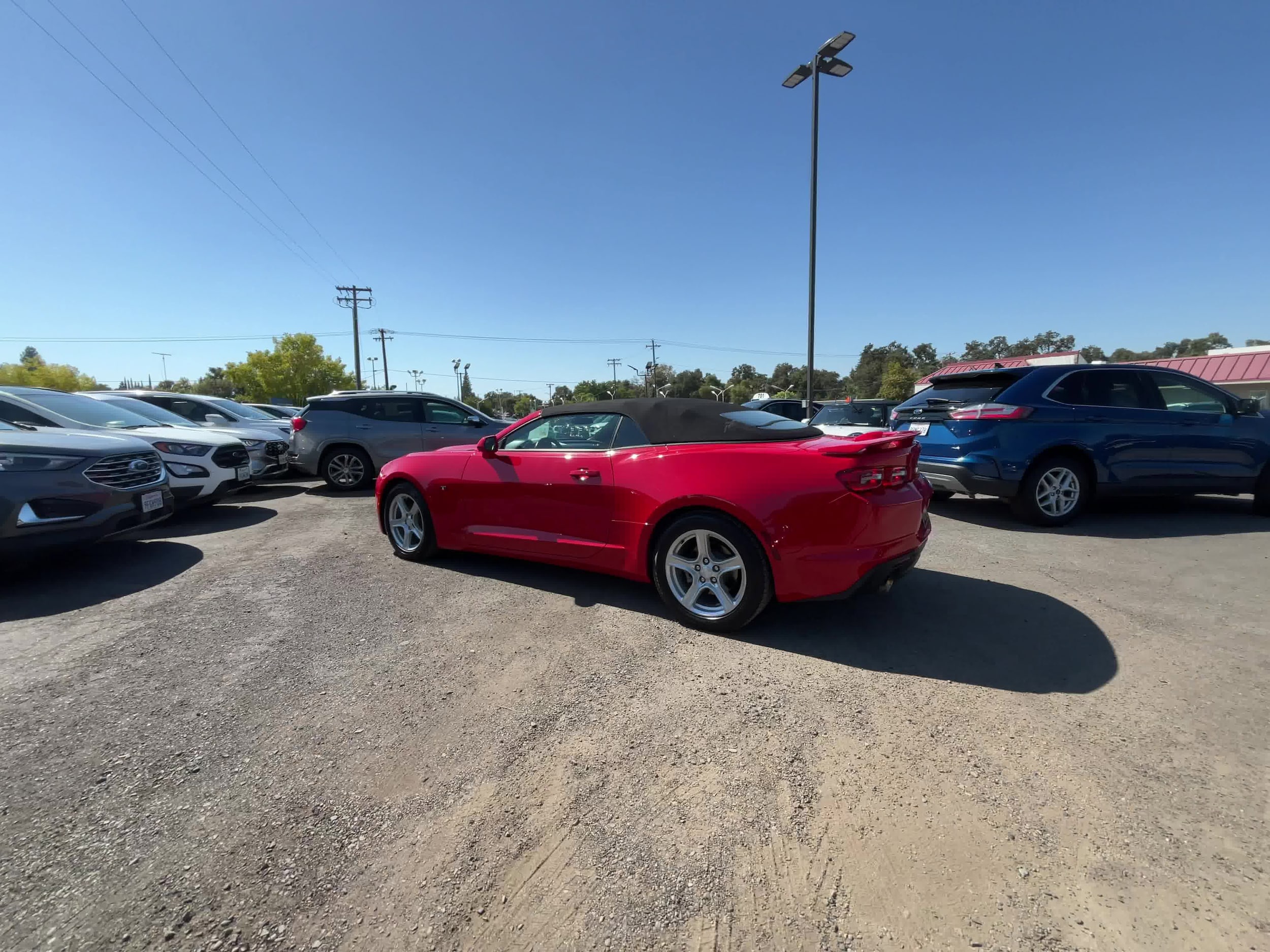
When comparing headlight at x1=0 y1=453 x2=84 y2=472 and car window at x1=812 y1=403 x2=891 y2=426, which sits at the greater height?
car window at x1=812 y1=403 x2=891 y2=426

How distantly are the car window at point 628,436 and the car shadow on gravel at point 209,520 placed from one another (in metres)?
4.70

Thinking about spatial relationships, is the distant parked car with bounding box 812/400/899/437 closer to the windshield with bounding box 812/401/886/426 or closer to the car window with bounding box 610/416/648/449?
the windshield with bounding box 812/401/886/426

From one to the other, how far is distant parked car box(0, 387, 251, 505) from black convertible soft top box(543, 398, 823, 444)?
5.23 metres

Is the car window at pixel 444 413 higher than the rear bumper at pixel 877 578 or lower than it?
higher

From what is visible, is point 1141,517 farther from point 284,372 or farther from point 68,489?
point 284,372

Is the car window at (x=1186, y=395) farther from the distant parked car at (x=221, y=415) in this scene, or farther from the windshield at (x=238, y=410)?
the windshield at (x=238, y=410)

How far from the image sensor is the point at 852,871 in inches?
64.2

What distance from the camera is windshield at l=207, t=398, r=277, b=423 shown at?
1058 centimetres

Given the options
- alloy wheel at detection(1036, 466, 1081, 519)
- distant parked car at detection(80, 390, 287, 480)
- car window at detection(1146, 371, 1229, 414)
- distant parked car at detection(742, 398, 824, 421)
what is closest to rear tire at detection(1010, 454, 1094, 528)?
alloy wheel at detection(1036, 466, 1081, 519)

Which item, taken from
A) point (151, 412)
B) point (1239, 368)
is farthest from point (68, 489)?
point (1239, 368)

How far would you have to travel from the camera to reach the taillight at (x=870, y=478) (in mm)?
2906

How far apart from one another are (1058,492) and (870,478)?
13.1 feet

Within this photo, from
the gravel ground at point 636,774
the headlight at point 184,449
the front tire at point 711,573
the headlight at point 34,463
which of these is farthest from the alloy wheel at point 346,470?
the front tire at point 711,573

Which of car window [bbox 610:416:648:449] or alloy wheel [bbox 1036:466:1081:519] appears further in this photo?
alloy wheel [bbox 1036:466:1081:519]
